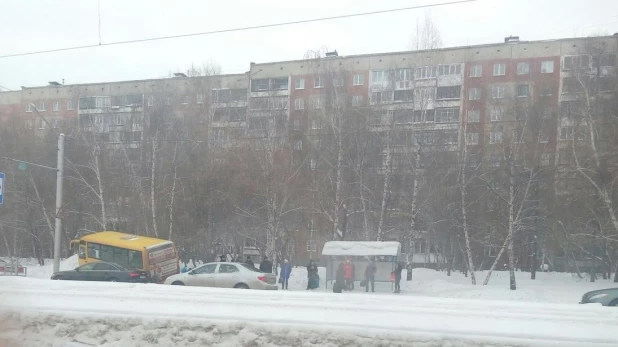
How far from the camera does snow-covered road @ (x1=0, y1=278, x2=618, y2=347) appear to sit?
5871 millimetres

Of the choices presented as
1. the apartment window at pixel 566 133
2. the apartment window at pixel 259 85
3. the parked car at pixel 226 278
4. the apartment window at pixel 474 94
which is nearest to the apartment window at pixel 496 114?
the apartment window at pixel 474 94

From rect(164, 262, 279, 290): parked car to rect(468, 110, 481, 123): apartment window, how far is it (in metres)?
13.9

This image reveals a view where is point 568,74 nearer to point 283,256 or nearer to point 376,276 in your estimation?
point 376,276

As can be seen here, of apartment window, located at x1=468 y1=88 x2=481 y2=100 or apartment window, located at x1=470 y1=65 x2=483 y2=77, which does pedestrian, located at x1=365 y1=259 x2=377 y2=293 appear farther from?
apartment window, located at x1=470 y1=65 x2=483 y2=77

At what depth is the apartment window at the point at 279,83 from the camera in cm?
3342

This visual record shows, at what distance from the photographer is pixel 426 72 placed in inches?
1066

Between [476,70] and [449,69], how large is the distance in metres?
3.15

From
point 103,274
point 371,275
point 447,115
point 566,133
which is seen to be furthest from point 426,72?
point 103,274

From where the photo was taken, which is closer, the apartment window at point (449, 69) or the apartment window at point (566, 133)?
the apartment window at point (566, 133)

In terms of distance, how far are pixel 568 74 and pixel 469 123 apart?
16.0 feet

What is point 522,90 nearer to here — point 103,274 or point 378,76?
point 378,76

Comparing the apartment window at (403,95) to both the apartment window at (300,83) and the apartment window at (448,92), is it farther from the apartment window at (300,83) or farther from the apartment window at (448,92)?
the apartment window at (300,83)

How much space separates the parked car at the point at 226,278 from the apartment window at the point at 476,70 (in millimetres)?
18488

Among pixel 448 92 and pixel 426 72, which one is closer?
pixel 426 72
